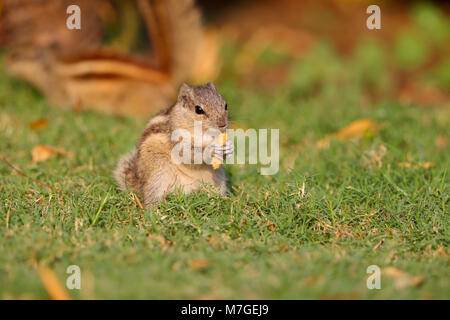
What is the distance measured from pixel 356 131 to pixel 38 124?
308 centimetres

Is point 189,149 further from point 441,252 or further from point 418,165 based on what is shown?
point 418,165

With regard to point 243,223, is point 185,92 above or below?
above

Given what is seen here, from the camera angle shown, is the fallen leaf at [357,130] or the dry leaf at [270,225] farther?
the fallen leaf at [357,130]

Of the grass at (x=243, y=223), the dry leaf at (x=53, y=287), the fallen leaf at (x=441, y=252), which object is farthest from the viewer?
the fallen leaf at (x=441, y=252)

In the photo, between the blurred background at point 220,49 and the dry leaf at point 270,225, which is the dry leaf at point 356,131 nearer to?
the blurred background at point 220,49

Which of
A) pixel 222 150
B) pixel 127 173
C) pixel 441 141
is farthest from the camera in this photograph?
pixel 441 141

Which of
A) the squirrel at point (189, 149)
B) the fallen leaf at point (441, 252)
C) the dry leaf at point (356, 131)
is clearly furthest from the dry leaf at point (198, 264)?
the dry leaf at point (356, 131)

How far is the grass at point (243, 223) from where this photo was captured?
2.63 m

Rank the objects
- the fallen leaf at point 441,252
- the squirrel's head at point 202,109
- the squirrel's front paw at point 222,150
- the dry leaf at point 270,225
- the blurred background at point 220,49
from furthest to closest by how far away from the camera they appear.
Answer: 1. the blurred background at point 220,49
2. the squirrel's head at point 202,109
3. the squirrel's front paw at point 222,150
4. the dry leaf at point 270,225
5. the fallen leaf at point 441,252

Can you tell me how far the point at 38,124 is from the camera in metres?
5.24

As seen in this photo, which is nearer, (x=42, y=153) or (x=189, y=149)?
(x=189, y=149)

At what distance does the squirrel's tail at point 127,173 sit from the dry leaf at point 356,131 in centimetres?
192

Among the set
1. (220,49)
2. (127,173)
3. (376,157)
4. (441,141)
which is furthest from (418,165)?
(220,49)

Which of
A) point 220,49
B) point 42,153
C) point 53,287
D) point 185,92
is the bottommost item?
point 53,287
